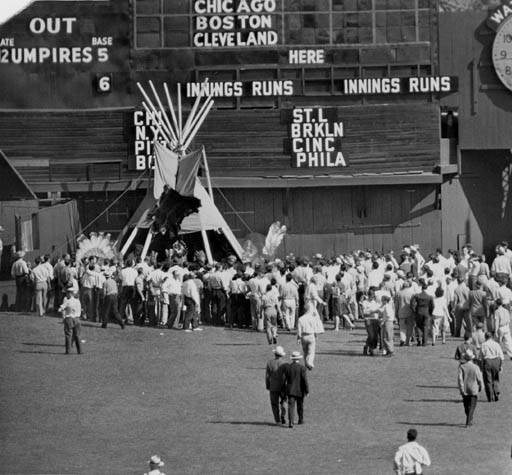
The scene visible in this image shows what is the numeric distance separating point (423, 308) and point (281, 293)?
3476 mm

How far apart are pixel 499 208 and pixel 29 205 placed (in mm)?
14977

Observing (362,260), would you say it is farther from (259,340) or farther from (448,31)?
(448,31)

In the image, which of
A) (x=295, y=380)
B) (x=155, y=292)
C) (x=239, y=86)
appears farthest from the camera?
(x=239, y=86)

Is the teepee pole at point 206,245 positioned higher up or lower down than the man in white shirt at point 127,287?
higher up

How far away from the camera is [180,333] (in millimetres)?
32344

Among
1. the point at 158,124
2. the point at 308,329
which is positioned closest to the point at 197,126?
the point at 158,124

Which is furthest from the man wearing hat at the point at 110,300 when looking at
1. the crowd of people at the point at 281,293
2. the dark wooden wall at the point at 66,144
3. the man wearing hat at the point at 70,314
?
the dark wooden wall at the point at 66,144

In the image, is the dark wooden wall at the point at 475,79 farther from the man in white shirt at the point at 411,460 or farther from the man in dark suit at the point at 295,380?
the man in white shirt at the point at 411,460

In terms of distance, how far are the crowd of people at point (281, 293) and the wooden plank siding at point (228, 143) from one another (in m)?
7.04

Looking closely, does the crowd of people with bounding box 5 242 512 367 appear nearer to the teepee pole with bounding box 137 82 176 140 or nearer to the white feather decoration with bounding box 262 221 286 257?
the white feather decoration with bounding box 262 221 286 257

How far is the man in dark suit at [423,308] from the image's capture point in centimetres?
2972

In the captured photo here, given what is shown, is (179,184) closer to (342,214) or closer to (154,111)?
(154,111)

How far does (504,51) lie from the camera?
1704 inches

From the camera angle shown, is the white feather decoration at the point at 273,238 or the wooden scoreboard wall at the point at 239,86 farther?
the white feather decoration at the point at 273,238
